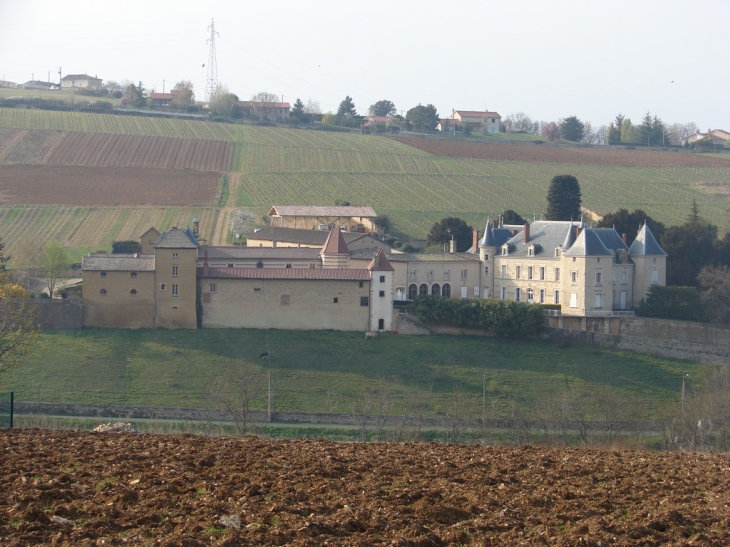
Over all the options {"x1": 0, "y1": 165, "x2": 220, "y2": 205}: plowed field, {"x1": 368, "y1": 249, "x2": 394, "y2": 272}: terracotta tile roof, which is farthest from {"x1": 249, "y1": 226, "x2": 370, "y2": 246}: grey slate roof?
{"x1": 0, "y1": 165, "x2": 220, "y2": 205}: plowed field

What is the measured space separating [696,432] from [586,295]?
673 inches

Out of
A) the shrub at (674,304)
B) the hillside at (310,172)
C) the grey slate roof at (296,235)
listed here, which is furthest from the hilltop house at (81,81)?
the shrub at (674,304)

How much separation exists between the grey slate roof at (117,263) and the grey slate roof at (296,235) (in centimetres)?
1476

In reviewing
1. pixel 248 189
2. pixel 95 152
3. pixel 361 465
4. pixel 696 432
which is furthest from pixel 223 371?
pixel 95 152

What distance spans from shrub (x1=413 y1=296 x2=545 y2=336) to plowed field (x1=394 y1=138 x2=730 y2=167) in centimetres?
5340

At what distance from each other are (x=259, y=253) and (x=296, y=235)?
7.64 metres

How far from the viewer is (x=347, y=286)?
154 feet

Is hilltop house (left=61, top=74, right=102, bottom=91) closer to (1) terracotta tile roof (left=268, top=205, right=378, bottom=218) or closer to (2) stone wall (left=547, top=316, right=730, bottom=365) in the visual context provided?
(1) terracotta tile roof (left=268, top=205, right=378, bottom=218)

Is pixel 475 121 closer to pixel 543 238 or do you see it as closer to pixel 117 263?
pixel 543 238

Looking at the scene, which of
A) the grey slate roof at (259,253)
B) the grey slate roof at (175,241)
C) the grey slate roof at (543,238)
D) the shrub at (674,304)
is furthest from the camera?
the grey slate roof at (259,253)

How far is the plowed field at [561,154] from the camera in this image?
98.8 meters

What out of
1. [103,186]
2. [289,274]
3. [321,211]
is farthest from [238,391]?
[103,186]

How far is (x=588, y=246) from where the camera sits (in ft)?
161

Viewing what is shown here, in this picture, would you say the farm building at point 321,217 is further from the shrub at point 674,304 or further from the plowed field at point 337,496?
the plowed field at point 337,496
